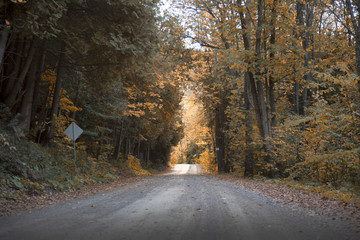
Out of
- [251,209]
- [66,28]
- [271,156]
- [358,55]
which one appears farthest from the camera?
[271,156]

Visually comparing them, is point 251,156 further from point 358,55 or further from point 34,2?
point 34,2

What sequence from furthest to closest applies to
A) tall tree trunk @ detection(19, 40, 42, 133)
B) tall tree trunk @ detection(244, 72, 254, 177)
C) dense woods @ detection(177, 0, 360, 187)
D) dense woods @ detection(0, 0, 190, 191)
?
tall tree trunk @ detection(244, 72, 254, 177), tall tree trunk @ detection(19, 40, 42, 133), dense woods @ detection(177, 0, 360, 187), dense woods @ detection(0, 0, 190, 191)

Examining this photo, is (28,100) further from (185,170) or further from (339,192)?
(185,170)

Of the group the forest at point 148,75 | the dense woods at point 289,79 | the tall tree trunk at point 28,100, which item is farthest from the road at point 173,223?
the tall tree trunk at point 28,100

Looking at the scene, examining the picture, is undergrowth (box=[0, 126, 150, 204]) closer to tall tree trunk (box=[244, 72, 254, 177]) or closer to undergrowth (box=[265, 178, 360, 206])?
tall tree trunk (box=[244, 72, 254, 177])

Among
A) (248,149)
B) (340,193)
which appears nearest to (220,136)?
(248,149)

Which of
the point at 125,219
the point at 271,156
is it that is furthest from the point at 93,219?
the point at 271,156

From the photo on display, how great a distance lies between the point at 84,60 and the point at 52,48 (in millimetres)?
1902

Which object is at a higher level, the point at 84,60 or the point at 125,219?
the point at 84,60

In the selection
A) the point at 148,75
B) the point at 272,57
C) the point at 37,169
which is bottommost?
the point at 37,169

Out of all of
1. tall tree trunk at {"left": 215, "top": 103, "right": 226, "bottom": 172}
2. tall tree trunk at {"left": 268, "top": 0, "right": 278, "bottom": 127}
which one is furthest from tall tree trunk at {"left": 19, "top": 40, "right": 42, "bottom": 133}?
tall tree trunk at {"left": 215, "top": 103, "right": 226, "bottom": 172}

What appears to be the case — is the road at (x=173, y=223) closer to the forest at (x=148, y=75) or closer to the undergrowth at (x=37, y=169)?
the undergrowth at (x=37, y=169)

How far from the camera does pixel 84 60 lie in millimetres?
10484

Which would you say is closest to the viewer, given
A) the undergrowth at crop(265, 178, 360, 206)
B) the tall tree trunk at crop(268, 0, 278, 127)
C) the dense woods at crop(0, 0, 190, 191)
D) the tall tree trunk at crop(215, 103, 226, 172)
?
the undergrowth at crop(265, 178, 360, 206)
